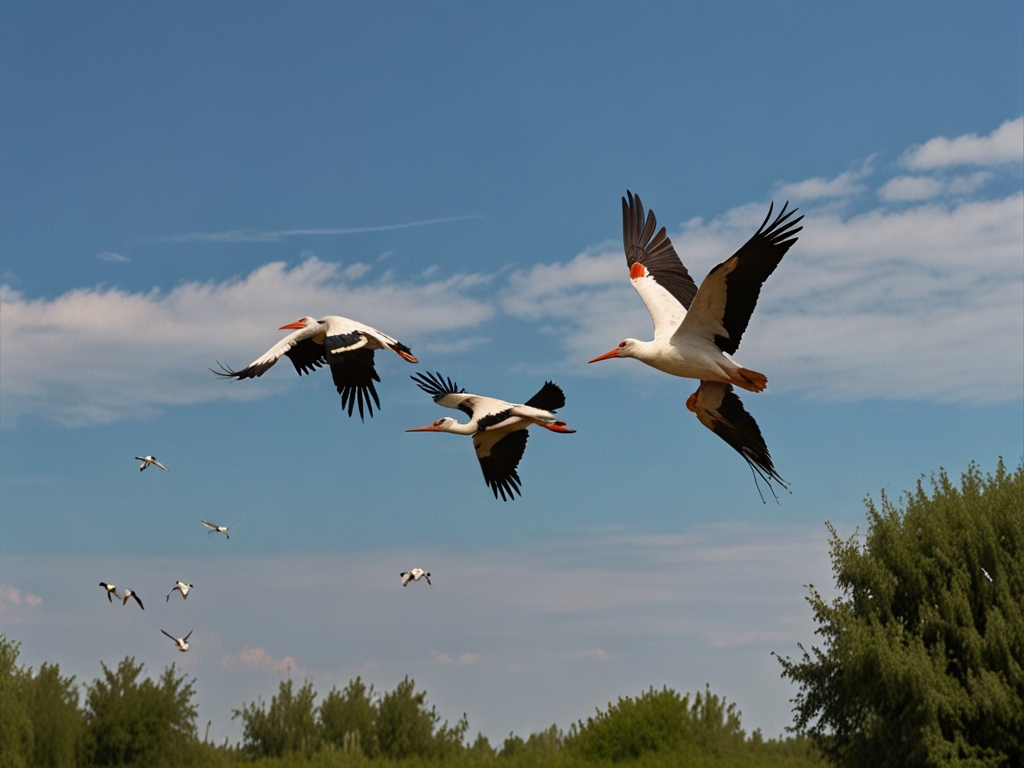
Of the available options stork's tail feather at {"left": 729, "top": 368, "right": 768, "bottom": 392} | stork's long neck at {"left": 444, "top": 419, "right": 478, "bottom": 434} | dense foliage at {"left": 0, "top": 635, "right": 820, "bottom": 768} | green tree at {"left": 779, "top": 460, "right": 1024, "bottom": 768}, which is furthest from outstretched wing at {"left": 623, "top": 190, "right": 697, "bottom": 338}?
dense foliage at {"left": 0, "top": 635, "right": 820, "bottom": 768}

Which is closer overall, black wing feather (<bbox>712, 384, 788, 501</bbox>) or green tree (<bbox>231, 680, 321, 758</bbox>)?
black wing feather (<bbox>712, 384, 788, 501</bbox>)

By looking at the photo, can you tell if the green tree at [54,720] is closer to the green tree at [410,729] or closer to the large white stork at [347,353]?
the green tree at [410,729]

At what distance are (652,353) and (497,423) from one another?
2.65 metres

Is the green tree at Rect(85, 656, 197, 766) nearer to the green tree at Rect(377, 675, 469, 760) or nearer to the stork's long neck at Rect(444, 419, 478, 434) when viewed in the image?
the green tree at Rect(377, 675, 469, 760)

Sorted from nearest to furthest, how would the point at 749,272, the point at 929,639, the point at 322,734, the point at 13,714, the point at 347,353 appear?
the point at 749,272
the point at 347,353
the point at 929,639
the point at 13,714
the point at 322,734

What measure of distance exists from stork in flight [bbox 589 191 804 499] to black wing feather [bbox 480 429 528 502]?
2.51m

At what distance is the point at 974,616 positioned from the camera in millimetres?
22172

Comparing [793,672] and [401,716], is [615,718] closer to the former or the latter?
[401,716]

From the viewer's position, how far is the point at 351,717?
36.3 m

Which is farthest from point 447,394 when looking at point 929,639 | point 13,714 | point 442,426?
point 13,714

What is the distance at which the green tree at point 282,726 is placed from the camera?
3528 centimetres

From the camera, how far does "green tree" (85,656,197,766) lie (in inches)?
1271

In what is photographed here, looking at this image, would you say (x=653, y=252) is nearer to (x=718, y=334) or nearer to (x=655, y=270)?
(x=655, y=270)

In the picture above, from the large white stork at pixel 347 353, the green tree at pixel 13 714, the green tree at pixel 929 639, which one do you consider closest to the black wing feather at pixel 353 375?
the large white stork at pixel 347 353
